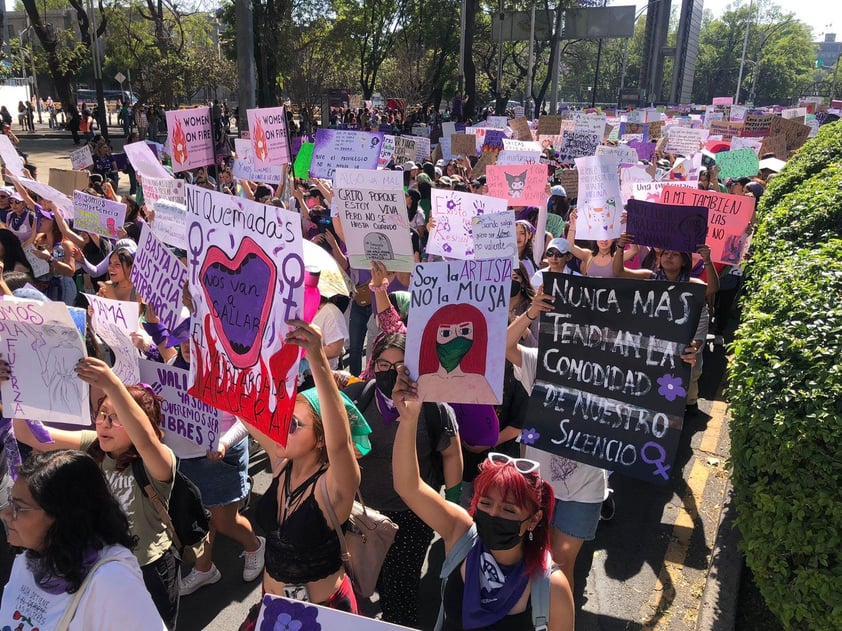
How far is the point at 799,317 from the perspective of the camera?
4.15m

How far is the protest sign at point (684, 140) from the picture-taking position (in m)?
15.7

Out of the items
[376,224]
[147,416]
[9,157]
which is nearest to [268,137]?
[9,157]

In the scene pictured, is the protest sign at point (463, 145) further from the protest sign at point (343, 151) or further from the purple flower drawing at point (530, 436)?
the purple flower drawing at point (530, 436)

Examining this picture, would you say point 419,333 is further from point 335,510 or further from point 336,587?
point 336,587

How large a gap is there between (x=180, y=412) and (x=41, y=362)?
0.72 m

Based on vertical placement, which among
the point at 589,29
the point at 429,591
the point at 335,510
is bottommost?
the point at 429,591

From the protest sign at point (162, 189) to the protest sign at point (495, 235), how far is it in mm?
3323

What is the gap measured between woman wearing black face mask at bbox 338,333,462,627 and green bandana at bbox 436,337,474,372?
528 millimetres

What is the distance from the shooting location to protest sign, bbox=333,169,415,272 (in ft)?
18.8

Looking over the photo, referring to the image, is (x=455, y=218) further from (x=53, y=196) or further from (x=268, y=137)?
(x=53, y=196)

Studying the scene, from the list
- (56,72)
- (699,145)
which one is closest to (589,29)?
(56,72)

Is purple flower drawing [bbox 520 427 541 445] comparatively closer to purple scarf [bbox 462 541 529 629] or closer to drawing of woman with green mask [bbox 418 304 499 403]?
drawing of woman with green mask [bbox 418 304 499 403]

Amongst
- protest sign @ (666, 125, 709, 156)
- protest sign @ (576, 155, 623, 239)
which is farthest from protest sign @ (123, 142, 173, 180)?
protest sign @ (666, 125, 709, 156)

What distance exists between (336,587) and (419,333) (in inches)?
42.7
